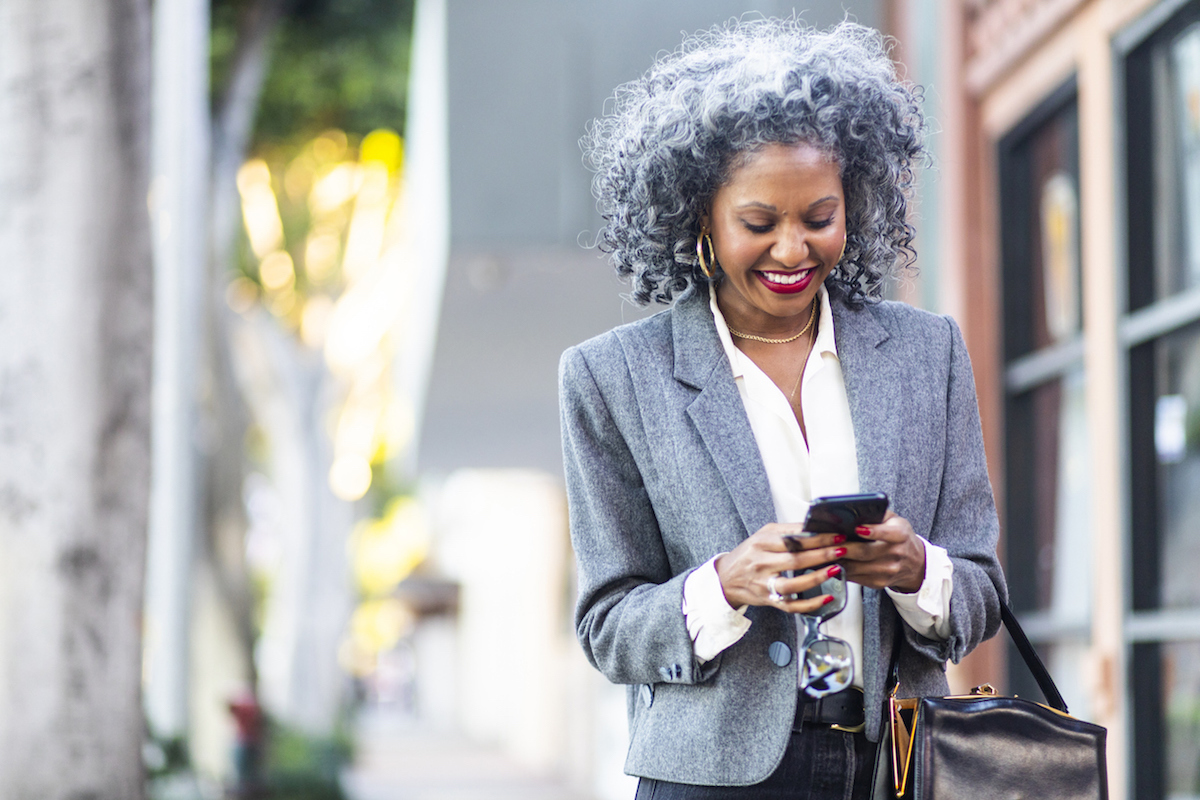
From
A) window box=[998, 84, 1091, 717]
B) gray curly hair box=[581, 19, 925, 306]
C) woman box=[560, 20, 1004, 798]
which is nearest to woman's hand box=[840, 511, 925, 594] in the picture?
woman box=[560, 20, 1004, 798]

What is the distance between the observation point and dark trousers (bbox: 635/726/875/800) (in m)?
1.98

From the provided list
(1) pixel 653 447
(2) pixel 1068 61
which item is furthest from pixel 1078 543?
(1) pixel 653 447

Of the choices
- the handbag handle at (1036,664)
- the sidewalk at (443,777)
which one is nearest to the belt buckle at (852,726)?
the handbag handle at (1036,664)

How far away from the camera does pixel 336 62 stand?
48.5 ft

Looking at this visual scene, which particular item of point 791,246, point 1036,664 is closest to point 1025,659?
point 1036,664

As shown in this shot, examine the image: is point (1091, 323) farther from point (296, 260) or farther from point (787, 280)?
point (296, 260)

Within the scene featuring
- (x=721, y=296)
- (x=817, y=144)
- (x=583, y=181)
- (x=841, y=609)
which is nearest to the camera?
(x=841, y=609)

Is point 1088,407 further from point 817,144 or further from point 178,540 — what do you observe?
point 178,540

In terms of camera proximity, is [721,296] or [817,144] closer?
[817,144]

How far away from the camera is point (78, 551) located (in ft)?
12.9

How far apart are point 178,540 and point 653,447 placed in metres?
8.35

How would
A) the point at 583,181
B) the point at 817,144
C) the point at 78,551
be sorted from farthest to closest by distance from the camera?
the point at 583,181, the point at 78,551, the point at 817,144

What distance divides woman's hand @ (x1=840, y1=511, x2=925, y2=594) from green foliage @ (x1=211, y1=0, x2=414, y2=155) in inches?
517

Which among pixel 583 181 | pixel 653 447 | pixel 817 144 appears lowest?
pixel 653 447
